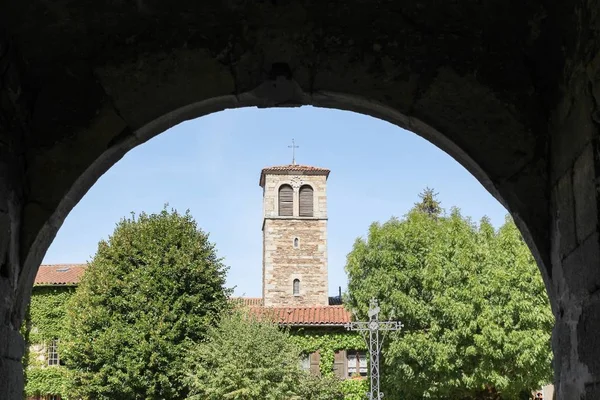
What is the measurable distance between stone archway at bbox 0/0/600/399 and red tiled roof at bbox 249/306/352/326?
23.3 m

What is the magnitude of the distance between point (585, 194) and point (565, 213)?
0.24 metres

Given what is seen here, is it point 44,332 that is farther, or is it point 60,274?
point 60,274

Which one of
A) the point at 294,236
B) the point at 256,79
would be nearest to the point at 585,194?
the point at 256,79

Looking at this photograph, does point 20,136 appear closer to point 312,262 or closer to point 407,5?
point 407,5

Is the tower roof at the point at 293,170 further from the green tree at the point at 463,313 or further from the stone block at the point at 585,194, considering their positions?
the stone block at the point at 585,194

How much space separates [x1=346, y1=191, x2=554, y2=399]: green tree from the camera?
63.4ft

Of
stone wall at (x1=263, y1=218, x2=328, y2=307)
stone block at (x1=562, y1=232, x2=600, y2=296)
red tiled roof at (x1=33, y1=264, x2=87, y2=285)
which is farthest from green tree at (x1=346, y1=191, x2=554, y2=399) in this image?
stone block at (x1=562, y1=232, x2=600, y2=296)

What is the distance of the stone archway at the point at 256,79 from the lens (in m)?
3.36

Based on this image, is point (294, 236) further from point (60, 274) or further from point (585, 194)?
point (585, 194)

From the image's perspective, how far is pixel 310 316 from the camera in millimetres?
28891

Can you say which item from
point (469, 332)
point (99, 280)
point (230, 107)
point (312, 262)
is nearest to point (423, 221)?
point (469, 332)

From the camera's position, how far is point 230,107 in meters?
3.68

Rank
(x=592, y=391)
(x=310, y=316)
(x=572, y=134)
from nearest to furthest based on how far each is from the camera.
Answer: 1. (x=592, y=391)
2. (x=572, y=134)
3. (x=310, y=316)

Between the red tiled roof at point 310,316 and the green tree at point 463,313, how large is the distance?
17.3 ft
